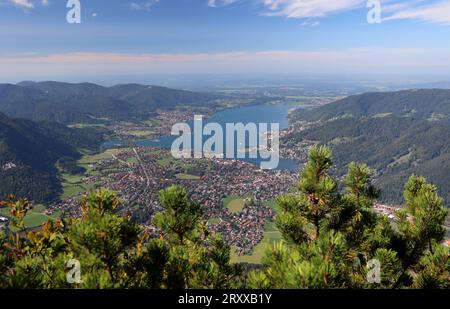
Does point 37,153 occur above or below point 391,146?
below

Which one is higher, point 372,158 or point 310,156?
point 310,156

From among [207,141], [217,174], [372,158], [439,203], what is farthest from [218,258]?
[372,158]

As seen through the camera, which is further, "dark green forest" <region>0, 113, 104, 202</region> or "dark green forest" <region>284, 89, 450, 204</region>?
"dark green forest" <region>284, 89, 450, 204</region>

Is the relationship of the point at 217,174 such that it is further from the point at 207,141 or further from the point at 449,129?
the point at 449,129

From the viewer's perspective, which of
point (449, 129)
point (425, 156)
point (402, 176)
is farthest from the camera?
point (449, 129)

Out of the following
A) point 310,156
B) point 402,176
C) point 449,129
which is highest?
point 310,156

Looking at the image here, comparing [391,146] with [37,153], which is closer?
[37,153]

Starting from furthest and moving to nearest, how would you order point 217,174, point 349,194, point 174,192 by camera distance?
1. point 217,174
2. point 349,194
3. point 174,192

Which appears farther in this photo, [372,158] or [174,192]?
[372,158]

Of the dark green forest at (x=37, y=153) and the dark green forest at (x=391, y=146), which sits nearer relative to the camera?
the dark green forest at (x=37, y=153)
